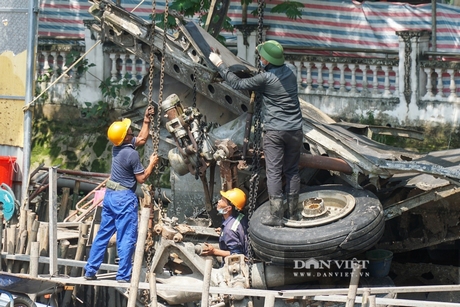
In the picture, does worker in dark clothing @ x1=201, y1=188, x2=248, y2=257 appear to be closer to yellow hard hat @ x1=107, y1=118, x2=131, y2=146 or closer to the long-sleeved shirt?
the long-sleeved shirt

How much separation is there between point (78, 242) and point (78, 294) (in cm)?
62

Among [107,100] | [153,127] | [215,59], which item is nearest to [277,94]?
[215,59]

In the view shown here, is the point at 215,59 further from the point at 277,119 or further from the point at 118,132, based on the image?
the point at 118,132

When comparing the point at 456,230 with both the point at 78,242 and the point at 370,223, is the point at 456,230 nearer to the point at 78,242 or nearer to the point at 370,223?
the point at 370,223

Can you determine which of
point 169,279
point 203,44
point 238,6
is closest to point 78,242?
point 169,279

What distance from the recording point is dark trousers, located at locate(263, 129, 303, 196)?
995cm

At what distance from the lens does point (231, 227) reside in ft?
34.2

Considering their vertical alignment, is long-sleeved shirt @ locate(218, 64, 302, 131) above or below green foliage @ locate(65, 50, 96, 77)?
below

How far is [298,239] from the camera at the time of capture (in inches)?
380

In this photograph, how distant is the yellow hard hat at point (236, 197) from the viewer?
10500 mm

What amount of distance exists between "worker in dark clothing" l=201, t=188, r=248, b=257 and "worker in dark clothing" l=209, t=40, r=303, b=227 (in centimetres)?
51

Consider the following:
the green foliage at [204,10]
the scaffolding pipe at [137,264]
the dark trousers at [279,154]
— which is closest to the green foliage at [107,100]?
the green foliage at [204,10]

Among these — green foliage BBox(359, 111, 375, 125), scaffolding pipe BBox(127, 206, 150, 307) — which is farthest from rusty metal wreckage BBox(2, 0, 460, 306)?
green foliage BBox(359, 111, 375, 125)

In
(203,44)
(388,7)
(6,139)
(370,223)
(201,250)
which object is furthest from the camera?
(388,7)
